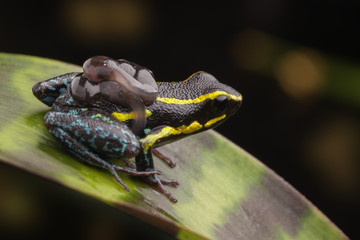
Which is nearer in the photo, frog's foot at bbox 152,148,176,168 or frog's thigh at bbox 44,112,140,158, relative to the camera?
frog's thigh at bbox 44,112,140,158

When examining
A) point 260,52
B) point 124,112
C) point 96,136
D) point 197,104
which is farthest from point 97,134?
point 260,52

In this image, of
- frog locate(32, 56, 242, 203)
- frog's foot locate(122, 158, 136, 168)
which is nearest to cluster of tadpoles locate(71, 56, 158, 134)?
frog locate(32, 56, 242, 203)

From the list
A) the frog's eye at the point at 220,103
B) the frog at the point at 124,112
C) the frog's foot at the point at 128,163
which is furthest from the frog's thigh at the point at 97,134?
the frog's eye at the point at 220,103

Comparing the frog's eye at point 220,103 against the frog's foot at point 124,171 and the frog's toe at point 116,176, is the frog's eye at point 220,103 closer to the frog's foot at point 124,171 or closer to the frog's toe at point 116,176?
the frog's foot at point 124,171

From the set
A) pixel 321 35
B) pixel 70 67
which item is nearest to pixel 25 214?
pixel 70 67

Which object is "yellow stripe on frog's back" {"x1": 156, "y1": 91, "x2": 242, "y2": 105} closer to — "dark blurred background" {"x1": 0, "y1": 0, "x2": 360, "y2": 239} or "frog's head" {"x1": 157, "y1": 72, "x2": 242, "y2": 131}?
"frog's head" {"x1": 157, "y1": 72, "x2": 242, "y2": 131}

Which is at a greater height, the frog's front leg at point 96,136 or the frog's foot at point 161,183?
the frog's front leg at point 96,136

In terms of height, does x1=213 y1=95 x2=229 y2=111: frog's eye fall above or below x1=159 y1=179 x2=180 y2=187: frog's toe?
above
